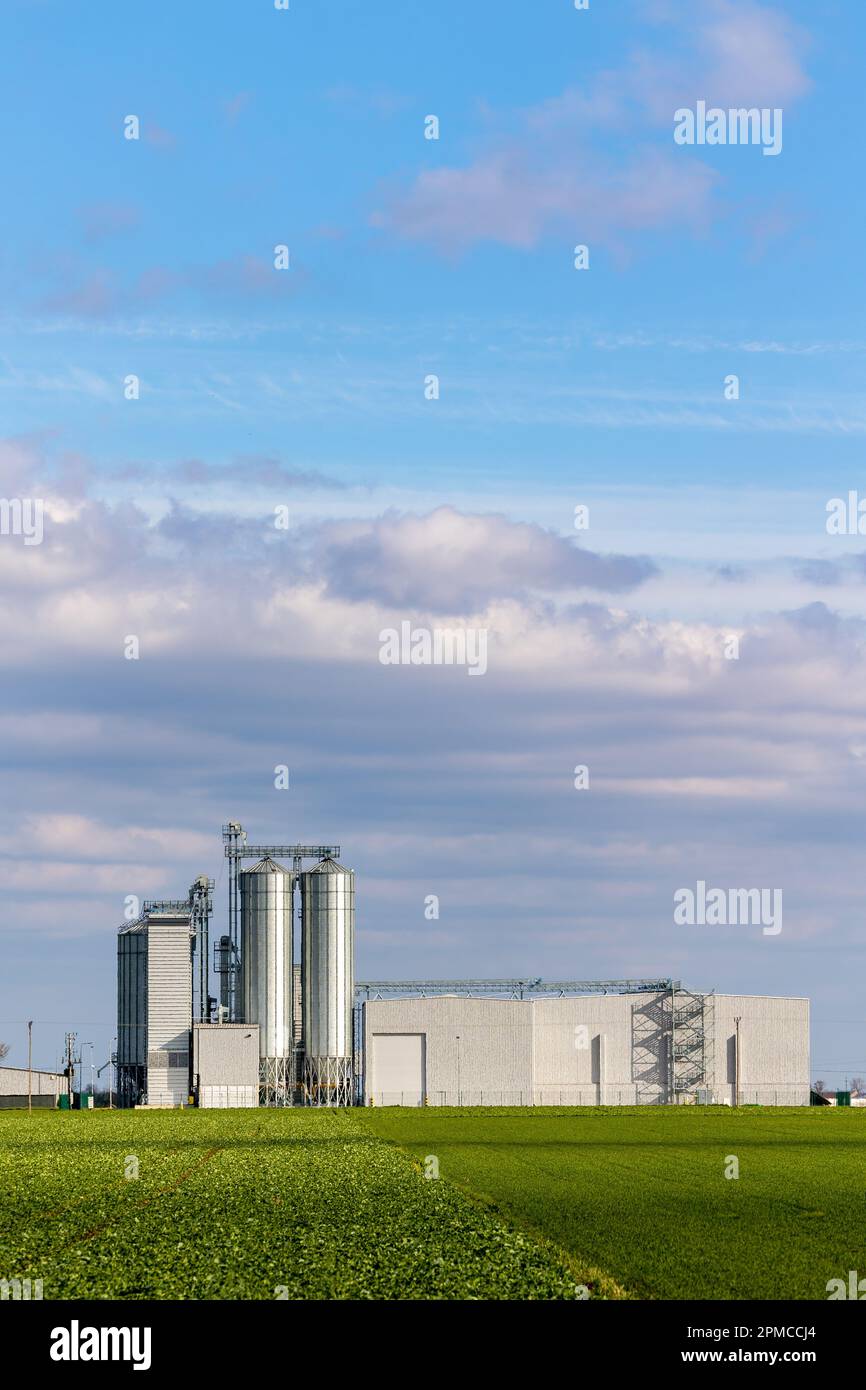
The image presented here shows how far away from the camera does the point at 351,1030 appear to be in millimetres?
127312

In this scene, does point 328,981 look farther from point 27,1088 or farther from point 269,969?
point 27,1088

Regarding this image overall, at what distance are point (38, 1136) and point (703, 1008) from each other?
221ft

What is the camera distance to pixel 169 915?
5138 inches

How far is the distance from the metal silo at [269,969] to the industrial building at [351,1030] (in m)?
0.10

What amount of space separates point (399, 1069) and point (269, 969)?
13.0 m

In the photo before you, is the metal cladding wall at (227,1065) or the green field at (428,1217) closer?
the green field at (428,1217)

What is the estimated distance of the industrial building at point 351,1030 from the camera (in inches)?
4943

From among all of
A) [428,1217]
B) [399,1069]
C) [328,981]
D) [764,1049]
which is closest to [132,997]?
[328,981]

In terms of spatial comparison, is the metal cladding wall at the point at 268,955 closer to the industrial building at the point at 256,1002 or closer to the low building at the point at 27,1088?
the industrial building at the point at 256,1002

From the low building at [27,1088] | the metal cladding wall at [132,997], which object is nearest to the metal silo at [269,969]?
the metal cladding wall at [132,997]

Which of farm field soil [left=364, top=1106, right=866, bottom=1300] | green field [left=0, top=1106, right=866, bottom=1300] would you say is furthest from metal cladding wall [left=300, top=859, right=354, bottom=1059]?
green field [left=0, top=1106, right=866, bottom=1300]

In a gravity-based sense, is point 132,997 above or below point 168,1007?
above

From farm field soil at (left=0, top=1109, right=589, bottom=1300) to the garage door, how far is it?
220 feet

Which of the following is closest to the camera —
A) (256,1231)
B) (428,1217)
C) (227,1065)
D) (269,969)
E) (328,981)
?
(256,1231)
